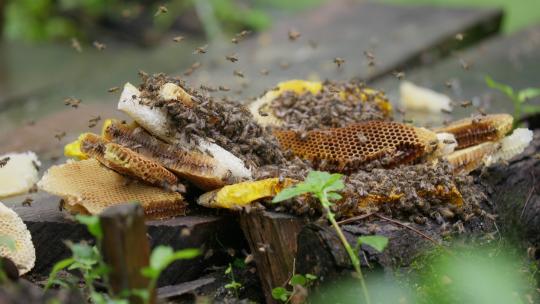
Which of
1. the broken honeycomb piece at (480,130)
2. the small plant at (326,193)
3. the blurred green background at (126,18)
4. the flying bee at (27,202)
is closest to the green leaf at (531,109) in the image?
the broken honeycomb piece at (480,130)

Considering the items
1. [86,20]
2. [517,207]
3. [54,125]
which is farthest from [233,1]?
[517,207]

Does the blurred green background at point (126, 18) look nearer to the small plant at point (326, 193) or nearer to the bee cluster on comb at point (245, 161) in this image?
the bee cluster on comb at point (245, 161)

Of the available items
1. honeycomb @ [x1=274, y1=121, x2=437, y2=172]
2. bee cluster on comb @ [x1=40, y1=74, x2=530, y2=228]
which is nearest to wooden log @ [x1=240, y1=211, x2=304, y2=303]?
bee cluster on comb @ [x1=40, y1=74, x2=530, y2=228]

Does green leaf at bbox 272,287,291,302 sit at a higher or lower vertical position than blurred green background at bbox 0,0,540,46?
lower

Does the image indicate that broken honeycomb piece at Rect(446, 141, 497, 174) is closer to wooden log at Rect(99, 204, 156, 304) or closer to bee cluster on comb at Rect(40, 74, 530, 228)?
bee cluster on comb at Rect(40, 74, 530, 228)

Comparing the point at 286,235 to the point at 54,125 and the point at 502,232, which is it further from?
the point at 54,125
